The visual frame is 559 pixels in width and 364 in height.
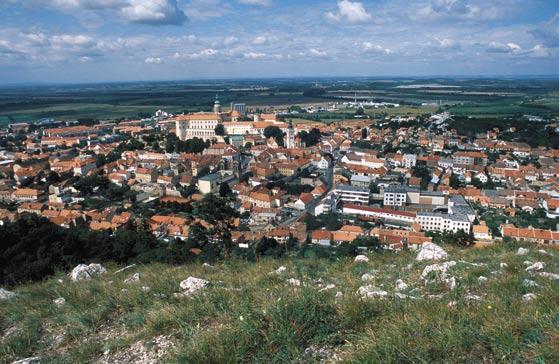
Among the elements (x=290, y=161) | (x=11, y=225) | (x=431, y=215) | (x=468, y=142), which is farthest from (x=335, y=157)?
(x=11, y=225)

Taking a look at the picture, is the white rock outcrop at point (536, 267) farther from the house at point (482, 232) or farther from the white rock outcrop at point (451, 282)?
the house at point (482, 232)

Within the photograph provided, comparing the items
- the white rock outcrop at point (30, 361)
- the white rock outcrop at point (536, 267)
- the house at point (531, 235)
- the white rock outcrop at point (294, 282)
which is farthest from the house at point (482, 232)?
the white rock outcrop at point (30, 361)

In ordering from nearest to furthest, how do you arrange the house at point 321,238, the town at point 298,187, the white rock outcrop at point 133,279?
1. the white rock outcrop at point 133,279
2. the house at point 321,238
3. the town at point 298,187

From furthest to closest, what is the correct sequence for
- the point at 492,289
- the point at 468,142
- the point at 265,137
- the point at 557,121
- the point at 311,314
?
the point at 557,121, the point at 265,137, the point at 468,142, the point at 492,289, the point at 311,314

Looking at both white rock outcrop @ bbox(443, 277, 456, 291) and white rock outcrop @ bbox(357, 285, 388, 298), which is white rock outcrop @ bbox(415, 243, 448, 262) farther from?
white rock outcrop @ bbox(357, 285, 388, 298)

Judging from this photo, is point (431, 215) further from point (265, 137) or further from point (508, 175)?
point (265, 137)

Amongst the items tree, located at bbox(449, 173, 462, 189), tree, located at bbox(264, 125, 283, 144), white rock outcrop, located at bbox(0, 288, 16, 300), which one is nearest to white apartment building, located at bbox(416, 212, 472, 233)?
tree, located at bbox(449, 173, 462, 189)

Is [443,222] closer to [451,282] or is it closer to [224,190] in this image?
[224,190]
